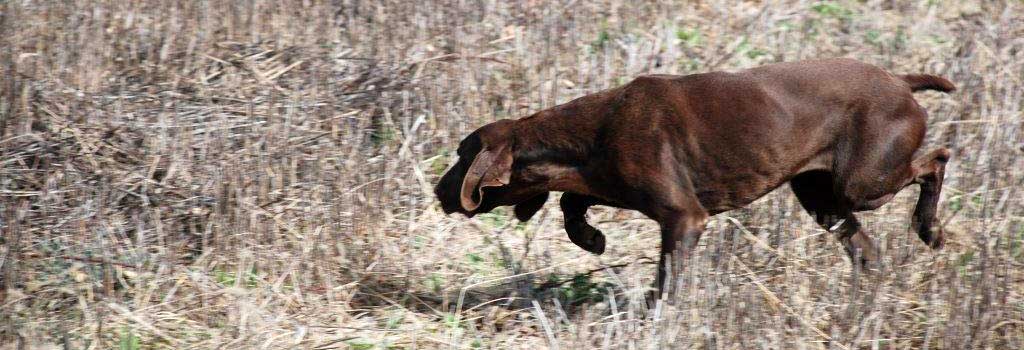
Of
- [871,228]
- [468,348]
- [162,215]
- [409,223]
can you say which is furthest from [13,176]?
[871,228]

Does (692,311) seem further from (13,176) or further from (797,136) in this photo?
(13,176)

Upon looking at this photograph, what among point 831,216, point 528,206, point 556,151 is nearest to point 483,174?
point 556,151

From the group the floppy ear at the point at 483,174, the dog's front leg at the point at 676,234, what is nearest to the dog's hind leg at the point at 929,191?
the dog's front leg at the point at 676,234

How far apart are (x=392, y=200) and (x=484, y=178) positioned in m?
1.51

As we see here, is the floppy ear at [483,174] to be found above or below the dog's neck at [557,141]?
below

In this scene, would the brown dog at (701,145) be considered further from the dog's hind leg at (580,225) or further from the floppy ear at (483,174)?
the dog's hind leg at (580,225)

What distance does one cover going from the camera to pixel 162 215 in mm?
5922

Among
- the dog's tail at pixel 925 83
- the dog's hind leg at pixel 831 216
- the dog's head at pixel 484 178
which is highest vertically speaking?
the dog's tail at pixel 925 83

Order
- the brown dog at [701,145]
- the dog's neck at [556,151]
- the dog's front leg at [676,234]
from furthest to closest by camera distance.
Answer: the dog's neck at [556,151]
the brown dog at [701,145]
the dog's front leg at [676,234]

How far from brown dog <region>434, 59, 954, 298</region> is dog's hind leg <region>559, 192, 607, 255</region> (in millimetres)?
125

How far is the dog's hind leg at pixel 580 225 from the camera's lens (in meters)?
5.45

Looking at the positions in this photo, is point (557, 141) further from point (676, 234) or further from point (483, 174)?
point (676, 234)

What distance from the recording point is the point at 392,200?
6508 mm

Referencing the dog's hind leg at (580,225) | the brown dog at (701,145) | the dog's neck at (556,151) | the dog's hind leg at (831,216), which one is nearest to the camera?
the brown dog at (701,145)
